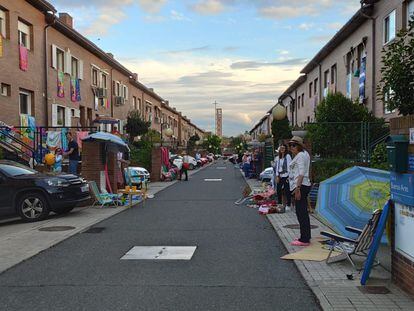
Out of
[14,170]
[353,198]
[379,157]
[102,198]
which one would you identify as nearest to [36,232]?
[14,170]

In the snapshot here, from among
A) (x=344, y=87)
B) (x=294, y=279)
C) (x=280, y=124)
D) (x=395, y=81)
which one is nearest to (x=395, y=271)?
(x=294, y=279)

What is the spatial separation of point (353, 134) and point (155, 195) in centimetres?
728

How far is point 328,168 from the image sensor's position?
48.1 ft

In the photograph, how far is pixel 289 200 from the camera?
13.4 m

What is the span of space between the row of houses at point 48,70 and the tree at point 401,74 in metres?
16.8

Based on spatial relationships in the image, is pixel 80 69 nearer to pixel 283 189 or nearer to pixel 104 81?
pixel 104 81

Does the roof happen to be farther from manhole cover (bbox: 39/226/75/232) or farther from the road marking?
the road marking

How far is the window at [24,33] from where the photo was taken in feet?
72.2

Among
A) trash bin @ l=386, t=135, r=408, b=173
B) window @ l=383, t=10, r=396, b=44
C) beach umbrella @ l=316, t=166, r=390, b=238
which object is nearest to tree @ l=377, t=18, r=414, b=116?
beach umbrella @ l=316, t=166, r=390, b=238

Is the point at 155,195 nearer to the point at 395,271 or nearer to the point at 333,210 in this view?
the point at 333,210

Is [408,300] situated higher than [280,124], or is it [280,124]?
[280,124]

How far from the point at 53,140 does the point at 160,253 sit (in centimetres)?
1322

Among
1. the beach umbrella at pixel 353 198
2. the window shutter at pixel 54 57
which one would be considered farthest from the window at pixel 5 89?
the beach umbrella at pixel 353 198

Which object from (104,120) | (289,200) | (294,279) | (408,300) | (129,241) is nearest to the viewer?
(408,300)
